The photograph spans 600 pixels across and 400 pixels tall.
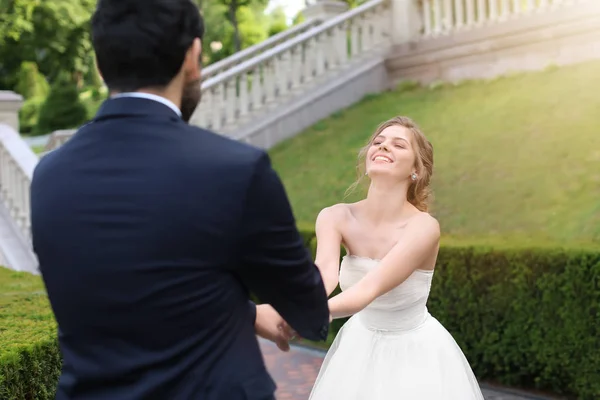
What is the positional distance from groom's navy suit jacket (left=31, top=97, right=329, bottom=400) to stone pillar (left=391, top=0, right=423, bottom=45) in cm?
1262

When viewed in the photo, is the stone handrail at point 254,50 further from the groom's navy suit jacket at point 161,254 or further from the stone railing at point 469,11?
the groom's navy suit jacket at point 161,254

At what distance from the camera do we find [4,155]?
32.2 feet

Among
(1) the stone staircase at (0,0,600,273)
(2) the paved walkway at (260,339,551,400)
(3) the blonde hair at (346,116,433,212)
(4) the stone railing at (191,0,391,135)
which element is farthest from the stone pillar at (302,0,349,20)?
(3) the blonde hair at (346,116,433,212)

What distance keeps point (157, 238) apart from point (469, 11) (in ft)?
39.0

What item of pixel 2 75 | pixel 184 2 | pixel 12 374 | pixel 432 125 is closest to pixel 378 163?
pixel 184 2

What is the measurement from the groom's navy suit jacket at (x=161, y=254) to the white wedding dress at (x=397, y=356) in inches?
60.4

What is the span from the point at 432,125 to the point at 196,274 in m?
9.03

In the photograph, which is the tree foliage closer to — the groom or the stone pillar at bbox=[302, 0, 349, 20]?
the stone pillar at bbox=[302, 0, 349, 20]

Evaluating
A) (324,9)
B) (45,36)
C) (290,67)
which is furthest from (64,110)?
(290,67)

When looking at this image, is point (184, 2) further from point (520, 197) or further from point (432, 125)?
point (432, 125)

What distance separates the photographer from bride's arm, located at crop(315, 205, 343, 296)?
3117 millimetres

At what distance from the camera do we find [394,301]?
10.3ft

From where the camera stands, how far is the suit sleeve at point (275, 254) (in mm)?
1562

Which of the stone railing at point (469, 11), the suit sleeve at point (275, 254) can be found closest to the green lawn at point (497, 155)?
the stone railing at point (469, 11)
